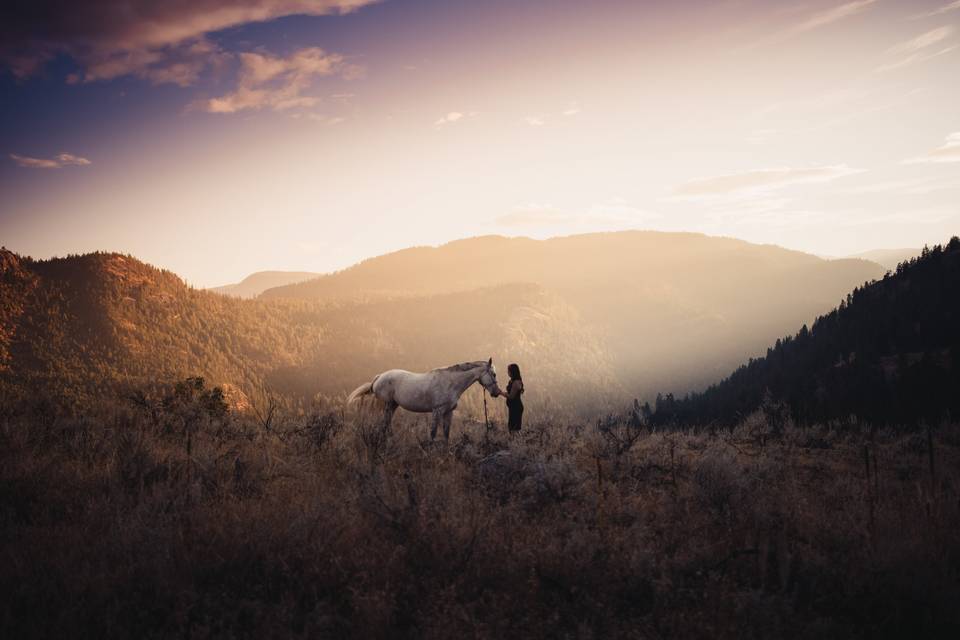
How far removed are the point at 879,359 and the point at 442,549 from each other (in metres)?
77.1

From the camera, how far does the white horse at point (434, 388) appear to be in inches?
→ 392

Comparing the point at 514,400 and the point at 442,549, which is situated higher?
the point at 514,400

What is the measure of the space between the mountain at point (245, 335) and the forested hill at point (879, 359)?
45.1m

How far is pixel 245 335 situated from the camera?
81250 mm

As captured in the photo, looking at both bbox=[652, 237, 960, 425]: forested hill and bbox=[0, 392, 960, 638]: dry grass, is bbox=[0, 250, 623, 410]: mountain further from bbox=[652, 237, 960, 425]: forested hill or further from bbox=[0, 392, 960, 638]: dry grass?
bbox=[652, 237, 960, 425]: forested hill

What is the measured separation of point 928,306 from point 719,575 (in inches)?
3223

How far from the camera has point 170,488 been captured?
18.9ft

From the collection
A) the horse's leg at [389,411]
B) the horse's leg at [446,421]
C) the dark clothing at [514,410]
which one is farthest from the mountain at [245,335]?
the dark clothing at [514,410]

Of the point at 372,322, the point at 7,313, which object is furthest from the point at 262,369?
the point at 372,322

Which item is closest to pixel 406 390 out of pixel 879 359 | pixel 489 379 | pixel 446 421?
pixel 446 421

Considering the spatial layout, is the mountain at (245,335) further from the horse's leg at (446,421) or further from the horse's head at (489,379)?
the horse's head at (489,379)

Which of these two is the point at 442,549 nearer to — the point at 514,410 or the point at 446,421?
the point at 446,421

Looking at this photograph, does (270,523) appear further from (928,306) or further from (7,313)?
(928,306)

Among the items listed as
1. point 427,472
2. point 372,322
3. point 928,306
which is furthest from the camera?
point 372,322
